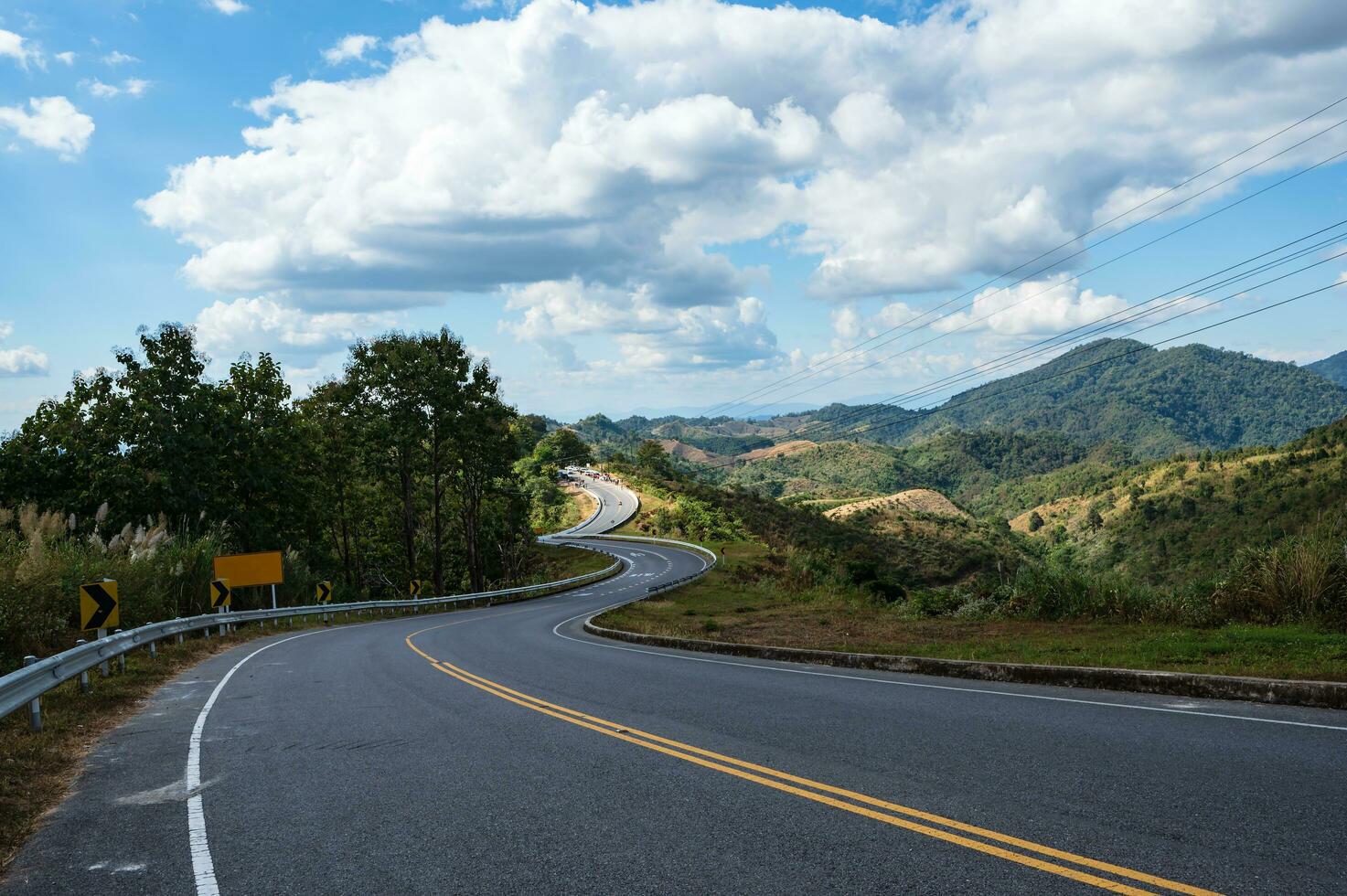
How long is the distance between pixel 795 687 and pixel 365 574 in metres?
51.3

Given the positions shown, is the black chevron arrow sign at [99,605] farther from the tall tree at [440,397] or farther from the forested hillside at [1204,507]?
the forested hillside at [1204,507]

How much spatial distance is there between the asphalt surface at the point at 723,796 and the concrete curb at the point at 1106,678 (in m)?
0.39

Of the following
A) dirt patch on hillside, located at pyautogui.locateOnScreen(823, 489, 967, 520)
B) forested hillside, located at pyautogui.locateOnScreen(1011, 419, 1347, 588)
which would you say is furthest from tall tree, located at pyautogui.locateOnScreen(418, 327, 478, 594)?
dirt patch on hillside, located at pyautogui.locateOnScreen(823, 489, 967, 520)

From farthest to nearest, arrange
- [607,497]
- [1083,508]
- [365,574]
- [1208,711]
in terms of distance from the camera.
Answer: [1083,508] < [607,497] < [365,574] < [1208,711]

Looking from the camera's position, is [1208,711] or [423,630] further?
[423,630]

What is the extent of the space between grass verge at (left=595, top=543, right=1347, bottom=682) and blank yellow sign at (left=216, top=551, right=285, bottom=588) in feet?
35.2

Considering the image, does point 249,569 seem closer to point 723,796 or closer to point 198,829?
point 198,829

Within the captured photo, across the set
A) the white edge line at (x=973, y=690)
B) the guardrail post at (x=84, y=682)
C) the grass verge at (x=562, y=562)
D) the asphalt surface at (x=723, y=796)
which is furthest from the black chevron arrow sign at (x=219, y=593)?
the grass verge at (x=562, y=562)

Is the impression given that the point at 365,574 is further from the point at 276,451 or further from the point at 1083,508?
the point at 1083,508

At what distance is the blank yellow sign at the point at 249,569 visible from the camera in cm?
2653

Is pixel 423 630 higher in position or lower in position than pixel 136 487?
lower

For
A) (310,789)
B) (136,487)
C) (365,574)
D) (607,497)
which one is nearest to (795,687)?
(310,789)

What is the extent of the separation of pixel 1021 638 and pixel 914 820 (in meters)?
10.3

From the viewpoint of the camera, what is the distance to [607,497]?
111m
